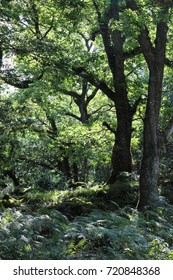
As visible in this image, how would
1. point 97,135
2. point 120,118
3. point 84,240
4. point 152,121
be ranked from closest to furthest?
point 84,240, point 152,121, point 120,118, point 97,135

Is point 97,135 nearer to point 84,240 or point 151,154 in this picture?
point 151,154

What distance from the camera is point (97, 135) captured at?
17422 mm

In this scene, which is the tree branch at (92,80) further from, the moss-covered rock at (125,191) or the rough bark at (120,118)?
the moss-covered rock at (125,191)

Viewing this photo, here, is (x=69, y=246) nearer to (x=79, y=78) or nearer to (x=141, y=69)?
(x=79, y=78)

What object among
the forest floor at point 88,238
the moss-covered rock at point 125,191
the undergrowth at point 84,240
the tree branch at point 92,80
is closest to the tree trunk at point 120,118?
the tree branch at point 92,80

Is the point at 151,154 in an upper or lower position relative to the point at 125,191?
upper

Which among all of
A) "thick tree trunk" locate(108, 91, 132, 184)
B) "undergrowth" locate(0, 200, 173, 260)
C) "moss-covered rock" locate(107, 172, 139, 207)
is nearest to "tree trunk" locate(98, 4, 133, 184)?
"thick tree trunk" locate(108, 91, 132, 184)

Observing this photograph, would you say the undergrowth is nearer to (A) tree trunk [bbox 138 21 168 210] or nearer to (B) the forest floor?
(B) the forest floor

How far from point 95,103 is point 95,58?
Result: 1074cm

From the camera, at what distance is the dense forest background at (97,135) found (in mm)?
7402

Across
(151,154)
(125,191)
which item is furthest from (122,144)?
(151,154)

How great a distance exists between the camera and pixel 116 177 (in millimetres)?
14828
